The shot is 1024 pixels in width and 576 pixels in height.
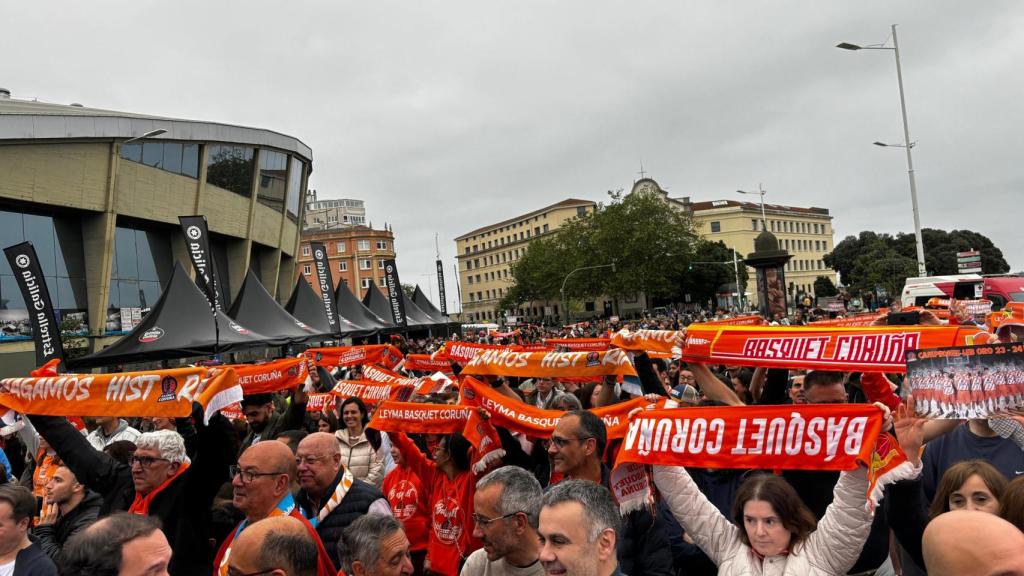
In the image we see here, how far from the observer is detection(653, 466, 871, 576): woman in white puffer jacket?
120 inches

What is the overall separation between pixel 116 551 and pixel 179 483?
70.0 inches

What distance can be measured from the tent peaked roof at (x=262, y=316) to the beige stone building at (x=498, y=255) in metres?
99.0

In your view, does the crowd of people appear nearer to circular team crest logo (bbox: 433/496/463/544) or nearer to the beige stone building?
circular team crest logo (bbox: 433/496/463/544)

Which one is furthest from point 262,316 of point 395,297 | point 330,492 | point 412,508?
point 330,492

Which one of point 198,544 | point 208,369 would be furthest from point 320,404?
point 198,544

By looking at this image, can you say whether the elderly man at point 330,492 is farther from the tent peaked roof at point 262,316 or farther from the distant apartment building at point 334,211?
the distant apartment building at point 334,211

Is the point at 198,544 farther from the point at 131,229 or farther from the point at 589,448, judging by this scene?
the point at 131,229

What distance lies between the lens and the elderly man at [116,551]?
2.85 m

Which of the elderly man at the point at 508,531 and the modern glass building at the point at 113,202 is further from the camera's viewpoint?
the modern glass building at the point at 113,202

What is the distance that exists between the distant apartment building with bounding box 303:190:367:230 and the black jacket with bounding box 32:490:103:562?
448 ft

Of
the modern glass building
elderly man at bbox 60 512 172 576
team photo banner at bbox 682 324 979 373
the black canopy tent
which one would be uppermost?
the modern glass building

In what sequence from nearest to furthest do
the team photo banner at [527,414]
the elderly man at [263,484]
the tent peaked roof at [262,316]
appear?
the elderly man at [263,484], the team photo banner at [527,414], the tent peaked roof at [262,316]

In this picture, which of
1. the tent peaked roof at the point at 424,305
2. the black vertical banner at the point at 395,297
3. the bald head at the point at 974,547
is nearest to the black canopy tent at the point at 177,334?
the bald head at the point at 974,547

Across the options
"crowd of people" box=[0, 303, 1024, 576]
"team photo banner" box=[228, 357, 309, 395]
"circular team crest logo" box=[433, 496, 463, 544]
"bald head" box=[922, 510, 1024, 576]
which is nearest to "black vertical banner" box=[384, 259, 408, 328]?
"team photo banner" box=[228, 357, 309, 395]
